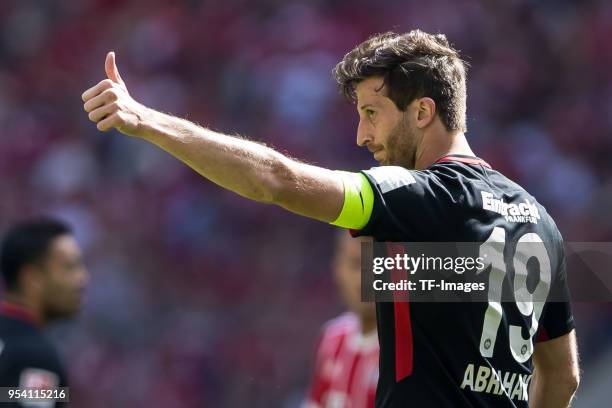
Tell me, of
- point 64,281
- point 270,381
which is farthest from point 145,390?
point 64,281

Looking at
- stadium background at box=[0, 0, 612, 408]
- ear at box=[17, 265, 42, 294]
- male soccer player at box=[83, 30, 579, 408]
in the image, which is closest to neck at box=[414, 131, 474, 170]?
male soccer player at box=[83, 30, 579, 408]

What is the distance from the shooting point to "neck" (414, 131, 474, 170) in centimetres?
336

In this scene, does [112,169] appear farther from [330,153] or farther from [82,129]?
[330,153]

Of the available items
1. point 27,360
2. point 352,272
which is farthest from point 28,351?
point 352,272

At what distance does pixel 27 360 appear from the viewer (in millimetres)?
5203

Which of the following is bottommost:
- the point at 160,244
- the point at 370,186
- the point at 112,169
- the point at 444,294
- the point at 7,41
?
the point at 444,294

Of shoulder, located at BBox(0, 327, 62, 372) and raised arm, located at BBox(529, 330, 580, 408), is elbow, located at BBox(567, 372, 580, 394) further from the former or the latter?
shoulder, located at BBox(0, 327, 62, 372)

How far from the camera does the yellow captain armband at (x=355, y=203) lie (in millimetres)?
2973

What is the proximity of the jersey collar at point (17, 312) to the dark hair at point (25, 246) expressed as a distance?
0.20 metres

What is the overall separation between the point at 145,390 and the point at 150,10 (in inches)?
156

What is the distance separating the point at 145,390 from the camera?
29.9 feet

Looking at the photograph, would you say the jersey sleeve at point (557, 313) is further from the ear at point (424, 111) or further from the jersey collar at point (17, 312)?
the jersey collar at point (17, 312)

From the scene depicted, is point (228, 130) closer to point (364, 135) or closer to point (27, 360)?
point (27, 360)

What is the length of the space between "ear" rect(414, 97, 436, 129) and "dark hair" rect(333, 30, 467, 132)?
0.02m
